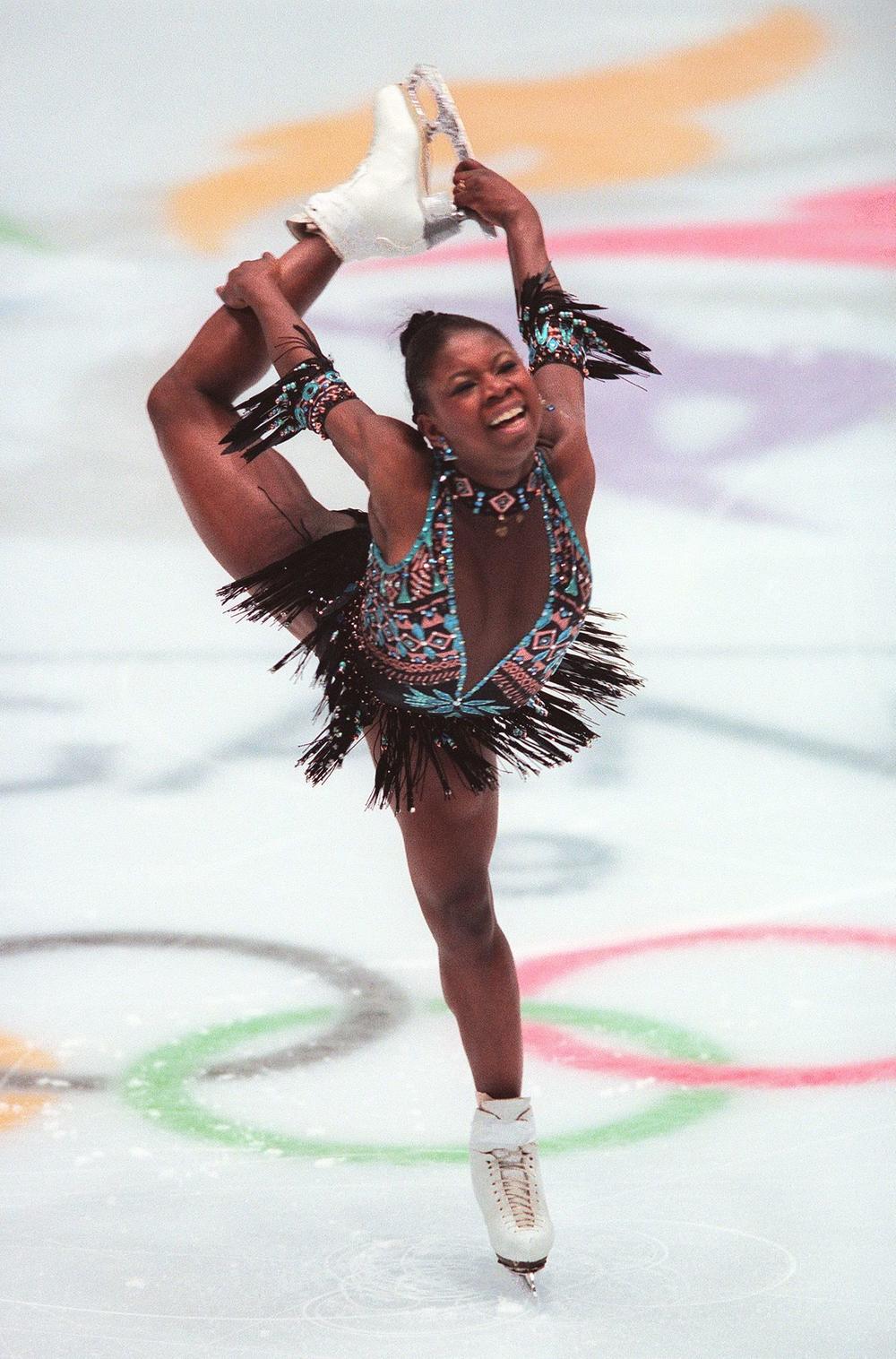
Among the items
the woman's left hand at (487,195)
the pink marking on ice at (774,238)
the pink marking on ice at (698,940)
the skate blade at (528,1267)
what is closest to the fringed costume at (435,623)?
the woman's left hand at (487,195)

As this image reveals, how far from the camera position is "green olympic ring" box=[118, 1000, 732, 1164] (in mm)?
2723

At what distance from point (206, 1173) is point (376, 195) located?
1485 mm

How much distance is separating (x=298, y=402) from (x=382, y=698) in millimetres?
425

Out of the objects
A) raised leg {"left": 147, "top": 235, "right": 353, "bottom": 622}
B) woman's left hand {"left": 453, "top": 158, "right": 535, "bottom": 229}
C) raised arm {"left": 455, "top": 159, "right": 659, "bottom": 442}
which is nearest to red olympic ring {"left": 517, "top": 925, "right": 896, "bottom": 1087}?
raised leg {"left": 147, "top": 235, "right": 353, "bottom": 622}

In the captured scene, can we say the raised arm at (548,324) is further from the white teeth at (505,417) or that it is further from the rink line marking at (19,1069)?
the rink line marking at (19,1069)

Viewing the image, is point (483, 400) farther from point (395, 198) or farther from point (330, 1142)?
point (330, 1142)

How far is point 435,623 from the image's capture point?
215cm

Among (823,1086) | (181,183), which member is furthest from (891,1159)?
(181,183)

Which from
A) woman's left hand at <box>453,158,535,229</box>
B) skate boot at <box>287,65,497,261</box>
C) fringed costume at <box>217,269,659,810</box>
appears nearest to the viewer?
fringed costume at <box>217,269,659,810</box>

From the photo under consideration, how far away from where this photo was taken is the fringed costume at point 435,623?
2.15m

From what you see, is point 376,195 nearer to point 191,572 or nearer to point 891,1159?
point 891,1159

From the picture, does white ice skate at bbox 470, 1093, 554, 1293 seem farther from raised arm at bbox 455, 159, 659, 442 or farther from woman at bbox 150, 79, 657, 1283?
raised arm at bbox 455, 159, 659, 442

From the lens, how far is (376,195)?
257 cm

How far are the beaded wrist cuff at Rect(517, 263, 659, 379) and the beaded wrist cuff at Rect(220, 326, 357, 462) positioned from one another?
0.30 metres
